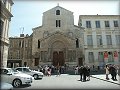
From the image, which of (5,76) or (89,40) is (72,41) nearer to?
(89,40)

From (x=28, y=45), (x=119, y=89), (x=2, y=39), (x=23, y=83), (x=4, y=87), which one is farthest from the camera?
(x=28, y=45)

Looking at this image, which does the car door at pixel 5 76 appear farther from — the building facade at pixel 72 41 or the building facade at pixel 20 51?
the building facade at pixel 20 51

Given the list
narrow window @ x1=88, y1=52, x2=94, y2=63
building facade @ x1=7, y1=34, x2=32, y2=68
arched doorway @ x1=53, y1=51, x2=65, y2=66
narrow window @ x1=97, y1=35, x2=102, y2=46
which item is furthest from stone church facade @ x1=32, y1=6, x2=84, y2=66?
building facade @ x1=7, y1=34, x2=32, y2=68

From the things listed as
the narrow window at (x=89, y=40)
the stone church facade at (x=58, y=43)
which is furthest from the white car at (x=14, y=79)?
the narrow window at (x=89, y=40)

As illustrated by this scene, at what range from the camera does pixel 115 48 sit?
40.1m

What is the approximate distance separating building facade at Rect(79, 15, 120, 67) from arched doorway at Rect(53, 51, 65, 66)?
5.40 metres

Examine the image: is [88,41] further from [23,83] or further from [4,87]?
[4,87]

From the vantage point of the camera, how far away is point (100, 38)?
40531 millimetres

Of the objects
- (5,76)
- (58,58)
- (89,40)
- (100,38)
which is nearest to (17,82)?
(5,76)

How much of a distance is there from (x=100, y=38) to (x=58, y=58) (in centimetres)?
1100

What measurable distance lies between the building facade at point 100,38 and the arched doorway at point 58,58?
5405 millimetres

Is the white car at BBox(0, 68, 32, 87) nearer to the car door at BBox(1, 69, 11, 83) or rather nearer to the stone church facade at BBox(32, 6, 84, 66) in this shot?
the car door at BBox(1, 69, 11, 83)

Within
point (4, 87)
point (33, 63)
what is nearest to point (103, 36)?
point (33, 63)

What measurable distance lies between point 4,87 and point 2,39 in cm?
1808
